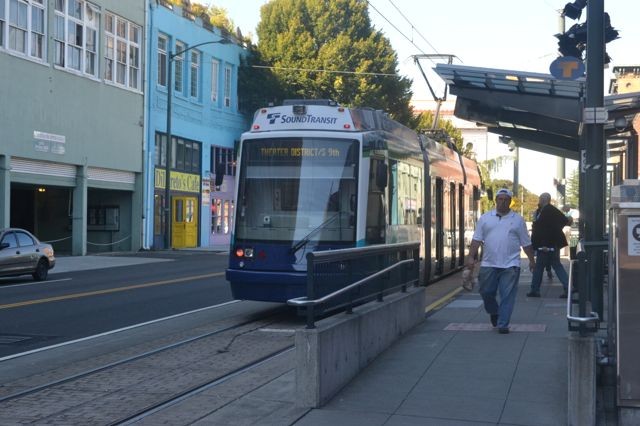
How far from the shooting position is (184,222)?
43.8 m

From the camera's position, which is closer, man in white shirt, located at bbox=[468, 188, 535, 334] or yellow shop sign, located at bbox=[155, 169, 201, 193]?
man in white shirt, located at bbox=[468, 188, 535, 334]

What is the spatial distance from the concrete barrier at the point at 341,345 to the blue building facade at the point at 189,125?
1195 inches

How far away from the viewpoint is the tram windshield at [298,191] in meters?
13.0

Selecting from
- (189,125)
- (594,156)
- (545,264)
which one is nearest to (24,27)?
(189,125)

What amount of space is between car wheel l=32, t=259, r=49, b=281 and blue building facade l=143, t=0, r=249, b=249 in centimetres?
1641

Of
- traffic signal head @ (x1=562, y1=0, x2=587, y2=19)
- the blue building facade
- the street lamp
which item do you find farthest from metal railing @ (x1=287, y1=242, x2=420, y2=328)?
the blue building facade

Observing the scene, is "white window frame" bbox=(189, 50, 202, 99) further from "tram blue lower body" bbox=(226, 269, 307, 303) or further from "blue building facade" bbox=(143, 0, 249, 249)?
"tram blue lower body" bbox=(226, 269, 307, 303)

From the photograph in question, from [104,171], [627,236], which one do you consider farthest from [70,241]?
[627,236]

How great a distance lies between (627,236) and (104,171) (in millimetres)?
32785

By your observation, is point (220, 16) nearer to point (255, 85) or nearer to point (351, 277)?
point (255, 85)

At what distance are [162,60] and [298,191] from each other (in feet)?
99.5

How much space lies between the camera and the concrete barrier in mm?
7371

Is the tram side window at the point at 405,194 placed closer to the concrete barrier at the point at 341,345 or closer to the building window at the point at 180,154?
the concrete barrier at the point at 341,345

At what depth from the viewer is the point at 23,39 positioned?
31.4 metres
